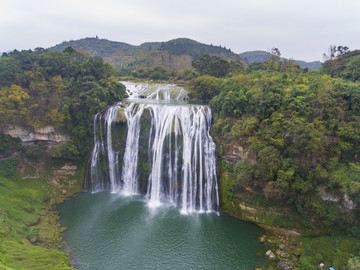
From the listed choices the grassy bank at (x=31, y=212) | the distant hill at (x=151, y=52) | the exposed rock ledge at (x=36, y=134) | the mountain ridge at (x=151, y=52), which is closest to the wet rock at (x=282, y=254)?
the grassy bank at (x=31, y=212)

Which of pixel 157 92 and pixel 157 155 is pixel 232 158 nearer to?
pixel 157 155

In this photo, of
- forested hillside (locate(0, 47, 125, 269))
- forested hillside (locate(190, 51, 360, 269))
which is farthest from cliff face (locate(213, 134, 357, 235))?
forested hillside (locate(0, 47, 125, 269))

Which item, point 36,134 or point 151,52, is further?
point 151,52

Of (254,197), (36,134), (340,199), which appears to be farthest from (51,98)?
(340,199)

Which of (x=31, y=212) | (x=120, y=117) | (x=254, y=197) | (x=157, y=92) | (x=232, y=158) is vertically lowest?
(x=31, y=212)

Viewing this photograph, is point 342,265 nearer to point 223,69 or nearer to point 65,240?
point 65,240

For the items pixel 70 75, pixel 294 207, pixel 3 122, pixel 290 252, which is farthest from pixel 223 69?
pixel 3 122

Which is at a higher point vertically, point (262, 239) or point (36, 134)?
point (36, 134)
